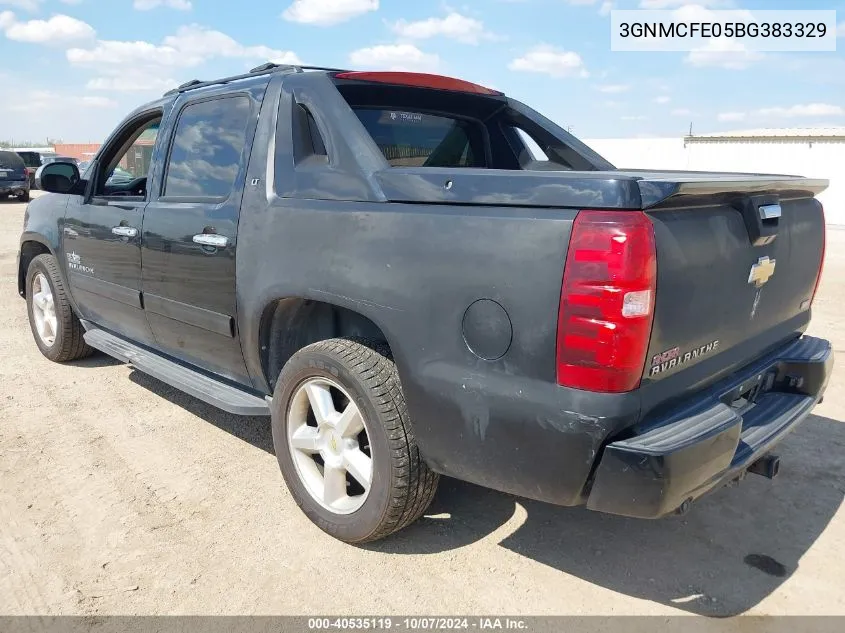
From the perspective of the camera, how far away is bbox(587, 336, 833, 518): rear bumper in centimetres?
203

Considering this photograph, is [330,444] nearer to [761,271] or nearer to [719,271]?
[719,271]

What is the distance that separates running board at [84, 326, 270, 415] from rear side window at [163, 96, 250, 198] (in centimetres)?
96

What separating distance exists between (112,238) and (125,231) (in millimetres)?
222

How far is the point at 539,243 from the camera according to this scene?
6.80 ft

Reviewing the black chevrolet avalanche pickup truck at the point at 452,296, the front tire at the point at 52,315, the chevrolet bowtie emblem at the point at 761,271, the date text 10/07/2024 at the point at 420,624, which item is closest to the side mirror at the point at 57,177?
the black chevrolet avalanche pickup truck at the point at 452,296

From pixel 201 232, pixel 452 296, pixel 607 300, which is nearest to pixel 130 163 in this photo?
pixel 201 232

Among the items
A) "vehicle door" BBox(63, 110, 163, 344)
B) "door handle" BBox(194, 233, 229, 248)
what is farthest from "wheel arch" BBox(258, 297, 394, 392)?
"vehicle door" BBox(63, 110, 163, 344)

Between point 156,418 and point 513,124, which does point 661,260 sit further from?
point 156,418

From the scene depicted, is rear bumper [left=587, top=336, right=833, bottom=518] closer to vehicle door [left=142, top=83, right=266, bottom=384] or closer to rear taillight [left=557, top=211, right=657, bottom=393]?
rear taillight [left=557, top=211, right=657, bottom=393]

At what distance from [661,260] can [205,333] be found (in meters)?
2.31

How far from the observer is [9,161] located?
71.6ft

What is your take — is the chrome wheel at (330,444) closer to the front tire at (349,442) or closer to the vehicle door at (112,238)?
the front tire at (349,442)

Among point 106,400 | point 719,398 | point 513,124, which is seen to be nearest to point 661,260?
point 719,398

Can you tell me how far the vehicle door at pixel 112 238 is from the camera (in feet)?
12.8
